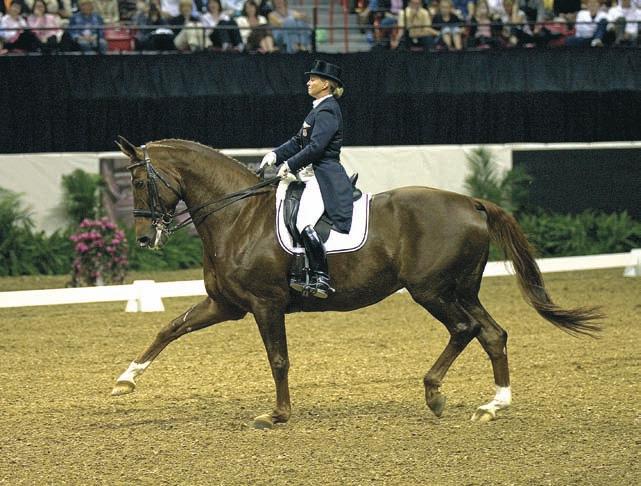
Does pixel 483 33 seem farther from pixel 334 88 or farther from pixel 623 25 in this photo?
pixel 334 88

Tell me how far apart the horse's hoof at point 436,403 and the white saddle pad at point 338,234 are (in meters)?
1.06

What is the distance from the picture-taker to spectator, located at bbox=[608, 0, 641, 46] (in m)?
17.3

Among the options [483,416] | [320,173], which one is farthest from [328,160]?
[483,416]

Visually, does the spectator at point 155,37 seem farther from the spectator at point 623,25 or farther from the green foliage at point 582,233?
the spectator at point 623,25

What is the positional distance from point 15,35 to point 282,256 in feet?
32.0

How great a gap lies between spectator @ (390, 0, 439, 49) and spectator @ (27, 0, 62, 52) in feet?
15.7

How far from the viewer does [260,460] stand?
6.32 meters

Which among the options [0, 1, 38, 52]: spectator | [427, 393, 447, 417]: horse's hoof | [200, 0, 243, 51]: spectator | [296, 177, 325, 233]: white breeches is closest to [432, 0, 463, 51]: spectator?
[200, 0, 243, 51]: spectator

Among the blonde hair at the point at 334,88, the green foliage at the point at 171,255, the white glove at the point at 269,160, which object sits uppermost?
the blonde hair at the point at 334,88

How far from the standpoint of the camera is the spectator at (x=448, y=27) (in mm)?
17125

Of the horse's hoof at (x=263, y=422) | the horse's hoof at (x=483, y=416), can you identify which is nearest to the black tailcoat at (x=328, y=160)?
the horse's hoof at (x=263, y=422)

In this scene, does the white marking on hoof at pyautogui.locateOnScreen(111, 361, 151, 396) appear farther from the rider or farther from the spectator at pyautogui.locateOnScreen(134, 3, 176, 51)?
the spectator at pyautogui.locateOnScreen(134, 3, 176, 51)

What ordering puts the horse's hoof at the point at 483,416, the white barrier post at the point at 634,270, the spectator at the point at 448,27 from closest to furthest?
the horse's hoof at the point at 483,416 < the white barrier post at the point at 634,270 < the spectator at the point at 448,27

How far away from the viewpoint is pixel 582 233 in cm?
1667
